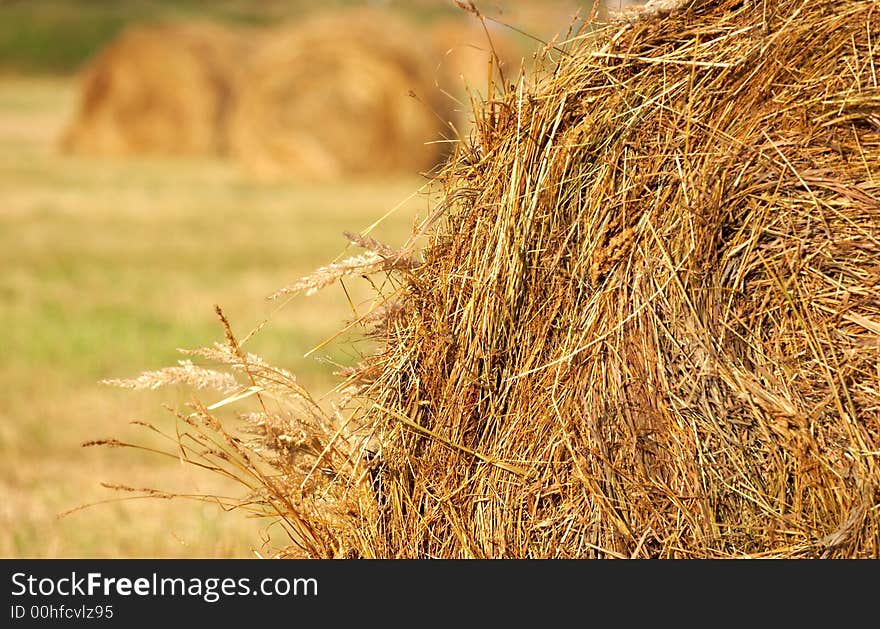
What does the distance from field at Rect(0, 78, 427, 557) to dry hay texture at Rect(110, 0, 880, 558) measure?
1.43 ft

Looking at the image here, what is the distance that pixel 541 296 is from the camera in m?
3.02

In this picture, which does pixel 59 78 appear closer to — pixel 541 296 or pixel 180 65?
pixel 180 65

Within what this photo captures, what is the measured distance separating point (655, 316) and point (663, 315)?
0.12 ft

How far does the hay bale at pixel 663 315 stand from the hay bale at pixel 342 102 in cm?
1362

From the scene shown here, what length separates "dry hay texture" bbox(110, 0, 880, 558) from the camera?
113 inches

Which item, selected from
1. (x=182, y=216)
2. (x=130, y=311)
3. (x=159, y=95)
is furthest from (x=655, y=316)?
(x=159, y=95)

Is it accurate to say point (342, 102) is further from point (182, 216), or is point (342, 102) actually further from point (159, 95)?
point (159, 95)

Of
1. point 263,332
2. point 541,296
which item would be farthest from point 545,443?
point 263,332

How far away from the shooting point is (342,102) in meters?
17.0

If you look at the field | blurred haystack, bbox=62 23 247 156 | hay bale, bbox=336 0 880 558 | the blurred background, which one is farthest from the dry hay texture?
blurred haystack, bbox=62 23 247 156

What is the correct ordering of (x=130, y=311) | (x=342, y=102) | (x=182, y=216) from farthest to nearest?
(x=342, y=102) < (x=182, y=216) < (x=130, y=311)

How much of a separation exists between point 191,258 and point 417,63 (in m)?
7.50

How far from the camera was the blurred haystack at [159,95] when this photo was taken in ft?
67.5

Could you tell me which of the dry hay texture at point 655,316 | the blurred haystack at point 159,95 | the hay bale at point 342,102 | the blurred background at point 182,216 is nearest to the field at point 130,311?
the blurred background at point 182,216
